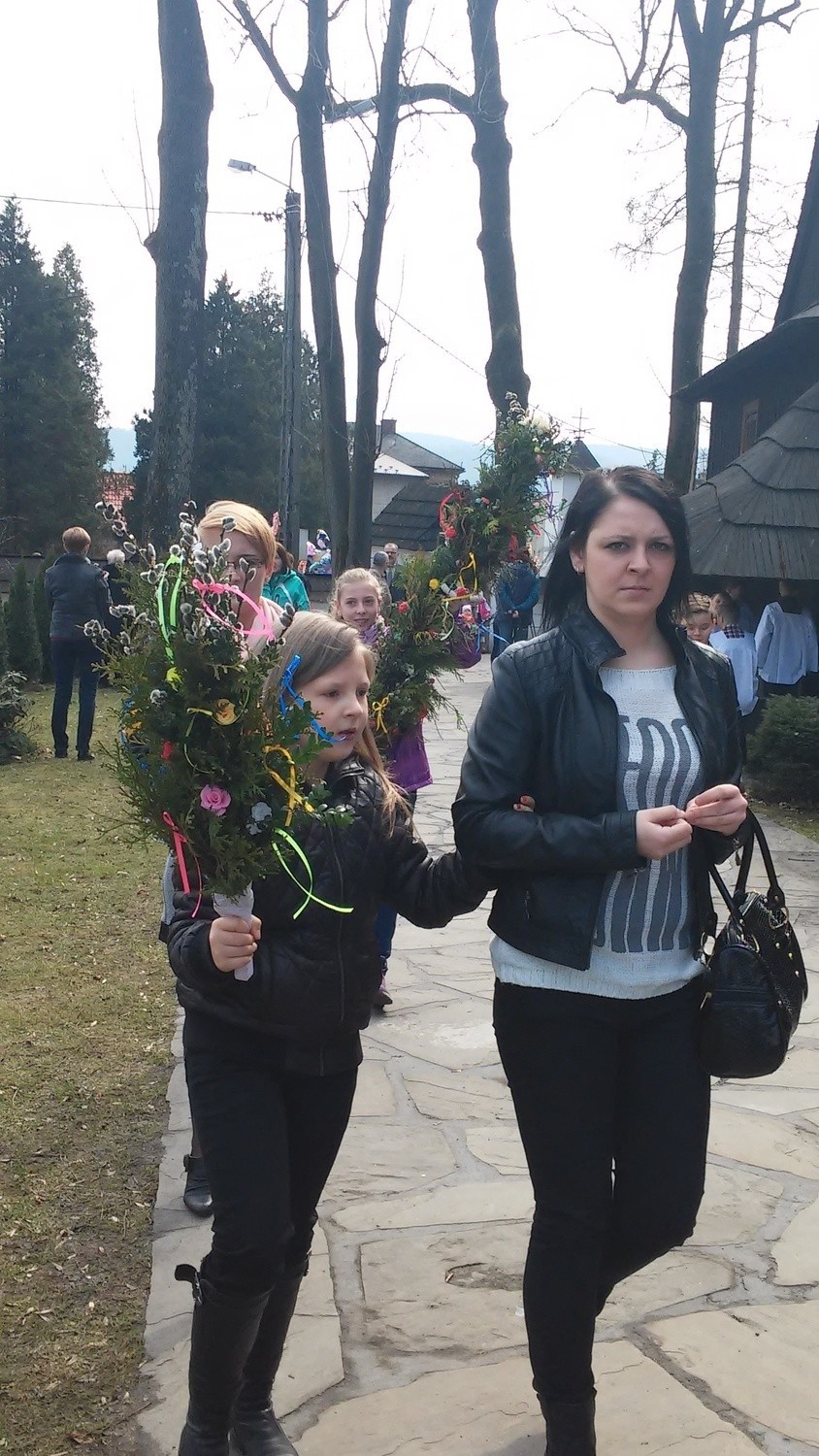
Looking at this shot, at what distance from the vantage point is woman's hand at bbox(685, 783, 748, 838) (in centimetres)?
248

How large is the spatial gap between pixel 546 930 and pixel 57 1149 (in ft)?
7.94

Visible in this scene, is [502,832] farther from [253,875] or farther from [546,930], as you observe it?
[253,875]

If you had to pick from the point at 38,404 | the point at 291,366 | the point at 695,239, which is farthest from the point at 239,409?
the point at 695,239

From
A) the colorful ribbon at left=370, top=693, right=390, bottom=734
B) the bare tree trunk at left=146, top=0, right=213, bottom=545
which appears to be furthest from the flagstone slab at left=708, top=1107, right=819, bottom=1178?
the bare tree trunk at left=146, top=0, right=213, bottom=545

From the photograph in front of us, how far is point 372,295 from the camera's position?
50.6 feet

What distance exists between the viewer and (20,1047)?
527 centimetres

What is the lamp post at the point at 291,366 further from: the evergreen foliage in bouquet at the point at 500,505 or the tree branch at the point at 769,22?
the evergreen foliage in bouquet at the point at 500,505

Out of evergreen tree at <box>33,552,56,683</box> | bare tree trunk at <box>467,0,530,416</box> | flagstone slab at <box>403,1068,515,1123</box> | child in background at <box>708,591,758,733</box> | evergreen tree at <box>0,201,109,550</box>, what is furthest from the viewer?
evergreen tree at <box>0,201,109,550</box>

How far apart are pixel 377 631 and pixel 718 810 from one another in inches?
92.6

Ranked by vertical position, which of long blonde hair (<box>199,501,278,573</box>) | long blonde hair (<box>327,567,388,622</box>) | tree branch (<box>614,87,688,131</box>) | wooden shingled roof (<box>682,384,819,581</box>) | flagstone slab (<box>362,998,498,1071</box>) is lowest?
flagstone slab (<box>362,998,498,1071</box>)

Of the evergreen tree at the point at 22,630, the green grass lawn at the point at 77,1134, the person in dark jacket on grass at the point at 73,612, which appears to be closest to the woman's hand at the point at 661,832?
the green grass lawn at the point at 77,1134

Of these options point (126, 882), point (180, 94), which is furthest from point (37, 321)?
point (126, 882)

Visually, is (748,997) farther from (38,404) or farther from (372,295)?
(38,404)

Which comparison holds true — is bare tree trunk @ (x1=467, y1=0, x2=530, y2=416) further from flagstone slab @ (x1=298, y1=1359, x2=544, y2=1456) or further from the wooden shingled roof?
flagstone slab @ (x1=298, y1=1359, x2=544, y2=1456)
